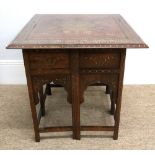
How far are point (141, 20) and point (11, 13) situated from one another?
42.0 inches

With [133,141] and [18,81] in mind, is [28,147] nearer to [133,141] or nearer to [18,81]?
[133,141]

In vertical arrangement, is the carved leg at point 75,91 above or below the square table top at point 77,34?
below

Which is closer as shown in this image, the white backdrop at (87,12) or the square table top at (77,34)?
the square table top at (77,34)

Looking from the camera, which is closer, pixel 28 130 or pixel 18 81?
pixel 28 130

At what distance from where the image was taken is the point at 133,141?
1431mm

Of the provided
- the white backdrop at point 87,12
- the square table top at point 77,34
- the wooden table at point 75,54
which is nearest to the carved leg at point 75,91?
the wooden table at point 75,54

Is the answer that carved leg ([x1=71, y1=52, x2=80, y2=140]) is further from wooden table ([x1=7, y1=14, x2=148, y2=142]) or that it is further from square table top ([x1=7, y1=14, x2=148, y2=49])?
square table top ([x1=7, y1=14, x2=148, y2=49])

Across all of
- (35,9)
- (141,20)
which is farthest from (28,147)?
(141,20)

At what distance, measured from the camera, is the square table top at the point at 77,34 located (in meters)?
1.07

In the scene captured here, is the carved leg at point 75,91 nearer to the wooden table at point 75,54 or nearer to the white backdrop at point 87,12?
the wooden table at point 75,54

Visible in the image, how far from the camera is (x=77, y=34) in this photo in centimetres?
120

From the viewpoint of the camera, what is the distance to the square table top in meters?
1.07

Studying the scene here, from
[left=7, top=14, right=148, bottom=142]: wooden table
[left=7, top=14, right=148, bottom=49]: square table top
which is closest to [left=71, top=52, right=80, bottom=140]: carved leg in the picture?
[left=7, top=14, right=148, bottom=142]: wooden table

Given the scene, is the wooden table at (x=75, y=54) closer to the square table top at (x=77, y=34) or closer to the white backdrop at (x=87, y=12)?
the square table top at (x=77, y=34)
